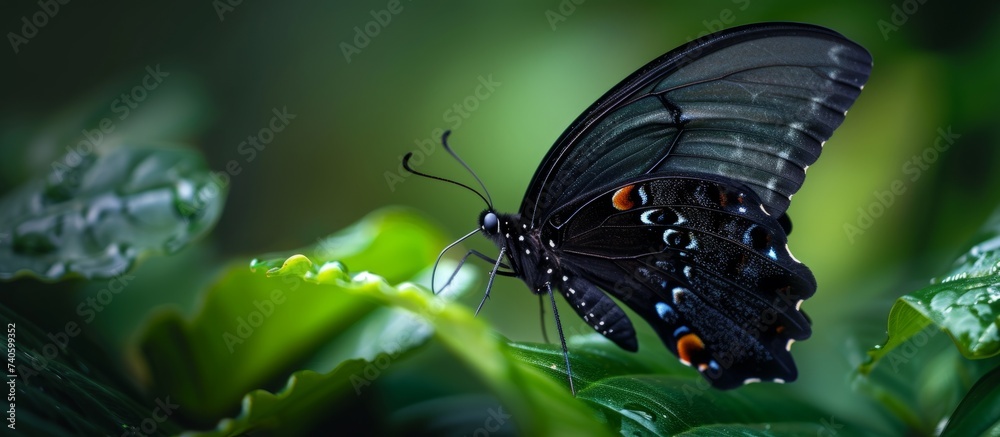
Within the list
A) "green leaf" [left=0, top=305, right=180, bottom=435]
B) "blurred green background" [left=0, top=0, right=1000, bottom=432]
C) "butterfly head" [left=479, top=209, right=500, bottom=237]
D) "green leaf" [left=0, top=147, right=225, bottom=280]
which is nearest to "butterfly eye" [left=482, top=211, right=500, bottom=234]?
"butterfly head" [left=479, top=209, right=500, bottom=237]

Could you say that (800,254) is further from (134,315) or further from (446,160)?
(134,315)

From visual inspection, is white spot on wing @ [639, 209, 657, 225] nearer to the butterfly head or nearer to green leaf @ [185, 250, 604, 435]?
the butterfly head

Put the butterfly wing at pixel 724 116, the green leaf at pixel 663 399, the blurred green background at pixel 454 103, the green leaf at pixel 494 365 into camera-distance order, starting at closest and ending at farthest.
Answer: the green leaf at pixel 494 365, the green leaf at pixel 663 399, the butterfly wing at pixel 724 116, the blurred green background at pixel 454 103

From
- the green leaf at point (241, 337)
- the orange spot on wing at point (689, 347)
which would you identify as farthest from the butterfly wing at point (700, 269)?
the green leaf at point (241, 337)

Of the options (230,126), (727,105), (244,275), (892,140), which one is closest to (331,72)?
(230,126)

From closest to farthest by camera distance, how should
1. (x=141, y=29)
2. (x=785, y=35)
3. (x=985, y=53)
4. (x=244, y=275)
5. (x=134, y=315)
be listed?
(x=785, y=35) < (x=244, y=275) < (x=134, y=315) < (x=985, y=53) < (x=141, y=29)

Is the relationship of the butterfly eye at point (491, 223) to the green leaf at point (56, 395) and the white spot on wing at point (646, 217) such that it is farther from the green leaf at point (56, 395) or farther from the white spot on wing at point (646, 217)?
the green leaf at point (56, 395)
